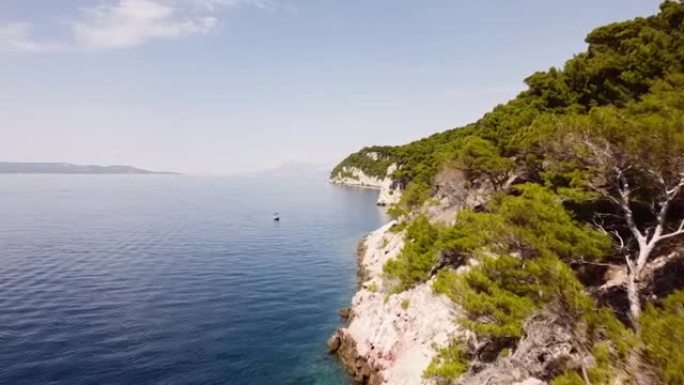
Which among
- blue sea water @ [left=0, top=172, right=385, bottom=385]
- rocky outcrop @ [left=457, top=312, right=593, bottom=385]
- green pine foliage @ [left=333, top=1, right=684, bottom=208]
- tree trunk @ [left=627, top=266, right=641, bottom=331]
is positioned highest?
green pine foliage @ [left=333, top=1, right=684, bottom=208]

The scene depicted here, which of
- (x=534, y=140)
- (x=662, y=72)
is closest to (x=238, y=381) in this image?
(x=534, y=140)

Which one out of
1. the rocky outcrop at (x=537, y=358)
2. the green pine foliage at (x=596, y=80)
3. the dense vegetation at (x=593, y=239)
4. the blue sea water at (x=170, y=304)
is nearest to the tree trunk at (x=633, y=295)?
the dense vegetation at (x=593, y=239)

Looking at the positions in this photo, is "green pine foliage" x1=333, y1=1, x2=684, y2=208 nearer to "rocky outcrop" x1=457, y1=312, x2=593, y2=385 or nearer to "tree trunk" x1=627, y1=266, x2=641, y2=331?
"tree trunk" x1=627, y1=266, x2=641, y2=331

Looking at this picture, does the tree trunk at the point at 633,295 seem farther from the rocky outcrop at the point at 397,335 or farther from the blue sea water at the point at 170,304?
the blue sea water at the point at 170,304

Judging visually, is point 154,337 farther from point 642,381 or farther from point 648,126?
point 648,126

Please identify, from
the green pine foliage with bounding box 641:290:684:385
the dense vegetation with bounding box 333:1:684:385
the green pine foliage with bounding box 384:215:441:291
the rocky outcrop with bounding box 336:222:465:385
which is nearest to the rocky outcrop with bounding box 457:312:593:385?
the dense vegetation with bounding box 333:1:684:385

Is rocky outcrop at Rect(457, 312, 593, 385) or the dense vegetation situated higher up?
the dense vegetation

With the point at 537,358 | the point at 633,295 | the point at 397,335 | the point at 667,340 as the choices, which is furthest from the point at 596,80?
the point at 667,340
